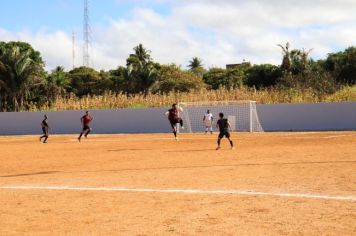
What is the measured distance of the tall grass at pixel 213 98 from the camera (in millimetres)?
43219

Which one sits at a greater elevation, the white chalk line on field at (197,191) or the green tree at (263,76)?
the green tree at (263,76)

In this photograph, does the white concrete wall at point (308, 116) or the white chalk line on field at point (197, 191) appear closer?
the white chalk line on field at point (197, 191)

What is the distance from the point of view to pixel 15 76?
57219 mm

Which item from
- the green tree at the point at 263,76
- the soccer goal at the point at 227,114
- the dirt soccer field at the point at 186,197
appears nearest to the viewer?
the dirt soccer field at the point at 186,197

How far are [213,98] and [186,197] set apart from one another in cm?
3720

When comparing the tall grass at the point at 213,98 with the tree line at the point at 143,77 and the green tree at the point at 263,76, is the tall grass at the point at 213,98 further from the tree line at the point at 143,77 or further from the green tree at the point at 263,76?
the green tree at the point at 263,76

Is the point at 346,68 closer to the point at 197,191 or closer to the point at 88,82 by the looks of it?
the point at 88,82

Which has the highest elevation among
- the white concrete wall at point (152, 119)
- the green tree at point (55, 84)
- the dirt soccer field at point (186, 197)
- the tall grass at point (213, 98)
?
the green tree at point (55, 84)

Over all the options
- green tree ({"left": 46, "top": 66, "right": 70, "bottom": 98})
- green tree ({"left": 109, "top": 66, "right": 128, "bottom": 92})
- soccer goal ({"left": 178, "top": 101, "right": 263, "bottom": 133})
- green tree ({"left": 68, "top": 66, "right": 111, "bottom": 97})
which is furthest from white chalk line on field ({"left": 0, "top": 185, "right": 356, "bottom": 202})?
green tree ({"left": 68, "top": 66, "right": 111, "bottom": 97})

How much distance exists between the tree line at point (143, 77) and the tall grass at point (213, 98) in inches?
46.5

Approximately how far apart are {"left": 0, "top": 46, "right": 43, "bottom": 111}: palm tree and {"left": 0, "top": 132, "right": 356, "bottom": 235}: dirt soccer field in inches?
1662

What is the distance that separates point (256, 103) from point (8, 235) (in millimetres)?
37591

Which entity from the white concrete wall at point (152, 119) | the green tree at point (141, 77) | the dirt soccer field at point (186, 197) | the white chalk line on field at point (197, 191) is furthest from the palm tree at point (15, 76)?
→ the white chalk line on field at point (197, 191)

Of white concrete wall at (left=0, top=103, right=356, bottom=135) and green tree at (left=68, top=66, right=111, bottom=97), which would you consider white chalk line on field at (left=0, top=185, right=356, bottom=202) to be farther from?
green tree at (left=68, top=66, right=111, bottom=97)
